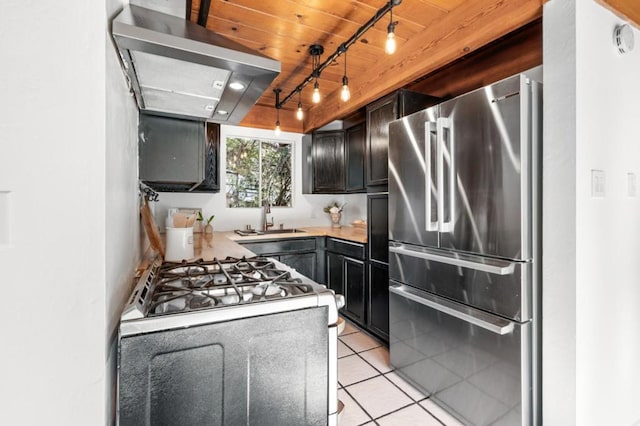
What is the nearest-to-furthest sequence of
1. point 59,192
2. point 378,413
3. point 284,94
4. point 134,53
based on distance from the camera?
point 59,192, point 134,53, point 378,413, point 284,94

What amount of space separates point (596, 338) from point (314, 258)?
2.57 metres

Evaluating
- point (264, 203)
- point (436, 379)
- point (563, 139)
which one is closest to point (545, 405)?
point (436, 379)

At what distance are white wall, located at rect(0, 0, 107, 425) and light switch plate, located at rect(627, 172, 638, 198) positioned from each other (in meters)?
2.49

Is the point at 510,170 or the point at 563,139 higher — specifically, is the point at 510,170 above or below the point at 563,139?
below

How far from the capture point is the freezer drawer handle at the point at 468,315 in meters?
1.54

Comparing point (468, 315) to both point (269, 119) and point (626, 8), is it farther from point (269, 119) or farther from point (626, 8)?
point (269, 119)

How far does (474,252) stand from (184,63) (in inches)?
66.7

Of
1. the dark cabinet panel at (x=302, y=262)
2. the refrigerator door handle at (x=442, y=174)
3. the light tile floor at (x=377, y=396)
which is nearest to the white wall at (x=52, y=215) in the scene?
the light tile floor at (x=377, y=396)

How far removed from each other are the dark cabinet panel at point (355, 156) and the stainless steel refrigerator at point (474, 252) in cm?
120

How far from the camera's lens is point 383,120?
8.87 feet

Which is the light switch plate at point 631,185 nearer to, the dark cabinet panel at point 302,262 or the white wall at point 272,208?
the white wall at point 272,208

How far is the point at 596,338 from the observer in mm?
1472

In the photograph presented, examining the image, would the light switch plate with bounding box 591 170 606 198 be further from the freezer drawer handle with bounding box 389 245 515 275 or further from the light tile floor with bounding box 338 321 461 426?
the light tile floor with bounding box 338 321 461 426

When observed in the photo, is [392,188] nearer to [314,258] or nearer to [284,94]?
[314,258]
